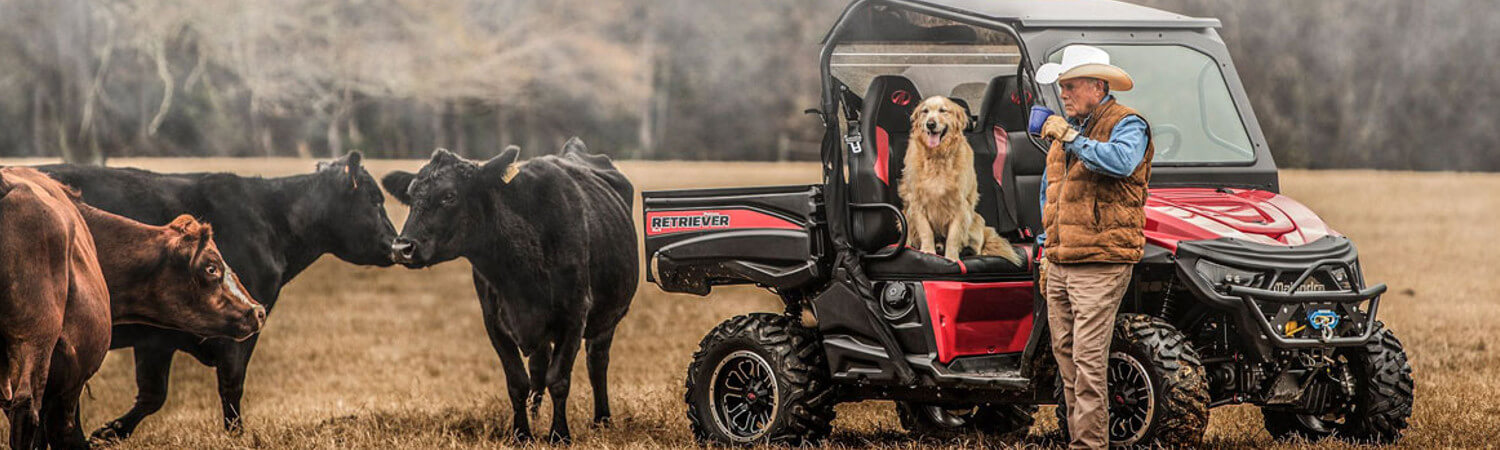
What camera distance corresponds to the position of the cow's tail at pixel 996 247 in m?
8.40

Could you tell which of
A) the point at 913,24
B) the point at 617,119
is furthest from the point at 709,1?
the point at 913,24

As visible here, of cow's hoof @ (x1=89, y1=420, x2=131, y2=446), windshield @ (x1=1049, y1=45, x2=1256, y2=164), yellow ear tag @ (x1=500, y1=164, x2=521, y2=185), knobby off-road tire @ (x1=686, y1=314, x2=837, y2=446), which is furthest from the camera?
yellow ear tag @ (x1=500, y1=164, x2=521, y2=185)

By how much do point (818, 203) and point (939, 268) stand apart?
782 mm

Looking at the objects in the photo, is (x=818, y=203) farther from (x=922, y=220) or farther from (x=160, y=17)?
(x=160, y=17)

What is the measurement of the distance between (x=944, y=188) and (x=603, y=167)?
14.7ft

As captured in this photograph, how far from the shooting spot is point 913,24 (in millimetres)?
9164

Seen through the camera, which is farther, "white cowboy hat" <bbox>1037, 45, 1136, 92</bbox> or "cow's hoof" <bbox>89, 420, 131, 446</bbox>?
Answer: "cow's hoof" <bbox>89, 420, 131, 446</bbox>

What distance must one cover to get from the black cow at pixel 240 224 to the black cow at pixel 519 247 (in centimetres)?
71

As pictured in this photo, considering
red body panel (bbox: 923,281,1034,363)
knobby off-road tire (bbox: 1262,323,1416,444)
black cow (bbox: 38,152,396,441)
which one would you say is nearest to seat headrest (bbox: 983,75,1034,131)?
red body panel (bbox: 923,281,1034,363)

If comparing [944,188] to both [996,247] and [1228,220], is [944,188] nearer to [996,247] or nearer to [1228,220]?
[996,247]

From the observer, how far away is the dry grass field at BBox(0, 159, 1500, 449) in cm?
955

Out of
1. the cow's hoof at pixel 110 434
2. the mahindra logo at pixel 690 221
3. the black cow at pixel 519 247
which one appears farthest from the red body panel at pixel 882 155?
the cow's hoof at pixel 110 434

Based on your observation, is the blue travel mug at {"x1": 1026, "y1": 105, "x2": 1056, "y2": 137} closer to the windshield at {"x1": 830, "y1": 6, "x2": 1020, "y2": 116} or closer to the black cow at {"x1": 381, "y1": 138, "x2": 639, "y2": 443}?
the windshield at {"x1": 830, "y1": 6, "x2": 1020, "y2": 116}

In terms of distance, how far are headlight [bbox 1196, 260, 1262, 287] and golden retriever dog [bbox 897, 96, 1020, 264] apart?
4.62 feet
